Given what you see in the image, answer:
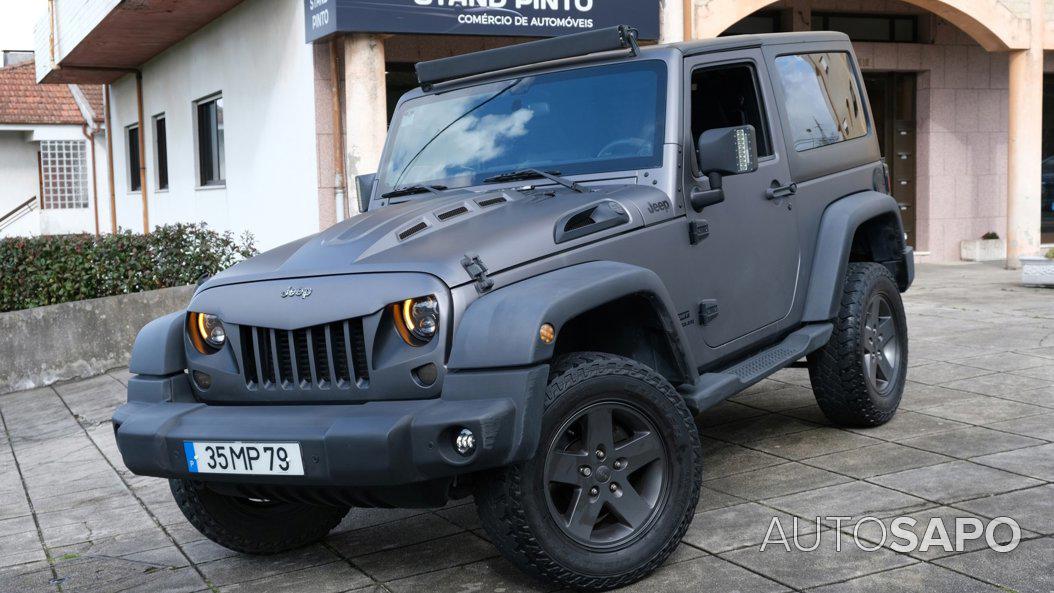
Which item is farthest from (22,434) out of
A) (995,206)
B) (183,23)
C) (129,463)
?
(995,206)

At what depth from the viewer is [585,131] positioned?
15.8ft

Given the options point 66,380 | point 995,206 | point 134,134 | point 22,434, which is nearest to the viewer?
point 22,434

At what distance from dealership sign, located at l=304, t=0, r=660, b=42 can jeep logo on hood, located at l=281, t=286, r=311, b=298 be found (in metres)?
6.81

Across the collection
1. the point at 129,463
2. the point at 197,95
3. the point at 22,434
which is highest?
the point at 197,95

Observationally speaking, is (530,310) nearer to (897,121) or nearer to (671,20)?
(671,20)

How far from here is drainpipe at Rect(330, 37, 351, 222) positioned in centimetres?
1121

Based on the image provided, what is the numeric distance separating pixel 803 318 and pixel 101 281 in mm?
6914

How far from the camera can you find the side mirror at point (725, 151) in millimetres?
4633

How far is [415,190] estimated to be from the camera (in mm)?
5027

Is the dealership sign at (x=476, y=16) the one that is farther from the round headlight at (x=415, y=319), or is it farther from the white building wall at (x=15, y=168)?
the white building wall at (x=15, y=168)

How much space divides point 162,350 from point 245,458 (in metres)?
0.67

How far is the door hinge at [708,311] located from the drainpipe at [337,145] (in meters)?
6.89

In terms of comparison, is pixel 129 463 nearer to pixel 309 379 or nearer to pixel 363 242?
pixel 309 379

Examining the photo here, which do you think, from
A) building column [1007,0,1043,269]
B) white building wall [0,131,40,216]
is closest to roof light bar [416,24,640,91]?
building column [1007,0,1043,269]
